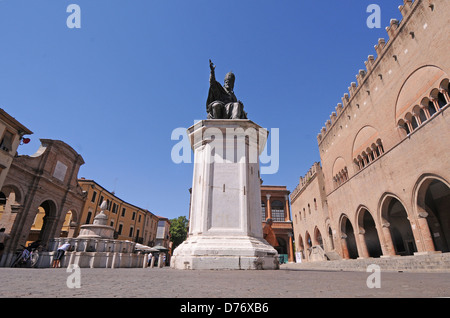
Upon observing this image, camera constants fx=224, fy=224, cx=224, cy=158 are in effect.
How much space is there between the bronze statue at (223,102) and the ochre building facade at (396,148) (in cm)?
1246

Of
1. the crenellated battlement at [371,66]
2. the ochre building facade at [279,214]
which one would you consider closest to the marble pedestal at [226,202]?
the crenellated battlement at [371,66]

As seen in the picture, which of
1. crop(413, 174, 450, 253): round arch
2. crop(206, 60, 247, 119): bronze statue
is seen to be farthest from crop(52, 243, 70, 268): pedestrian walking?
crop(413, 174, 450, 253): round arch

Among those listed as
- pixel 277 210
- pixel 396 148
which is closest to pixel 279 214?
pixel 277 210

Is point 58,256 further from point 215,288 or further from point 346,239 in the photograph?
point 346,239

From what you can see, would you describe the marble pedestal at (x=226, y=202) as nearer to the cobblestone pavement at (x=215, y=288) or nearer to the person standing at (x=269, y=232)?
the person standing at (x=269, y=232)

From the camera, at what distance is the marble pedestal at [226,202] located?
13.8 feet

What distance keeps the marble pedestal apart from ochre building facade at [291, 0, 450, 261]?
1273 cm

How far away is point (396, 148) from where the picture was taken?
1569cm

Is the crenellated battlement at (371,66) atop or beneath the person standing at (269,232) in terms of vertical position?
atop

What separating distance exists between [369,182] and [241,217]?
17.7 meters

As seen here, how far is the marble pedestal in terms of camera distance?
13.8 ft

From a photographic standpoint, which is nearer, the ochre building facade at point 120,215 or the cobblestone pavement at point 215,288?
the cobblestone pavement at point 215,288

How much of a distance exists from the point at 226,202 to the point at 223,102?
10.3ft
